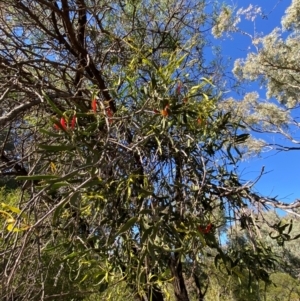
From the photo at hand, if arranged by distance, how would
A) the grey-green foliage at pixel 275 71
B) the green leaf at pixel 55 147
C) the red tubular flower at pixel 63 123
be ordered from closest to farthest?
the green leaf at pixel 55 147, the red tubular flower at pixel 63 123, the grey-green foliage at pixel 275 71

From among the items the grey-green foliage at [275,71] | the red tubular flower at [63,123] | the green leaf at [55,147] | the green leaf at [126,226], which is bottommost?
the green leaf at [126,226]

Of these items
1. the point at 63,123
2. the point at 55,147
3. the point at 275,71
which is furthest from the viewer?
the point at 275,71

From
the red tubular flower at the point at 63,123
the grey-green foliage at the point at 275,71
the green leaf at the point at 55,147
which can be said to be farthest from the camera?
the grey-green foliage at the point at 275,71

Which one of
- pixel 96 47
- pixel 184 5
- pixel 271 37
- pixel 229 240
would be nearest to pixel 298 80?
pixel 271 37

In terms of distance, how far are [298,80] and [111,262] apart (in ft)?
31.3

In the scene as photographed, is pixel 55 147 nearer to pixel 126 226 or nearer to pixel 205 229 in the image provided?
pixel 126 226

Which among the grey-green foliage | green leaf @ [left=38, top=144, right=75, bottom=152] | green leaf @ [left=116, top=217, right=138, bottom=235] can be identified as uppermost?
the grey-green foliage

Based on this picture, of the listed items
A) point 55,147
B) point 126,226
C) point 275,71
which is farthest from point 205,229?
point 275,71

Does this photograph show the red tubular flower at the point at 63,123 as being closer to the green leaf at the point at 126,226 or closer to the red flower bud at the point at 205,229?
the green leaf at the point at 126,226

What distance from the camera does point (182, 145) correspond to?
1389 millimetres

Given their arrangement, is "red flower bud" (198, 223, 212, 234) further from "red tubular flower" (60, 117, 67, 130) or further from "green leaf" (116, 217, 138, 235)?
"red tubular flower" (60, 117, 67, 130)

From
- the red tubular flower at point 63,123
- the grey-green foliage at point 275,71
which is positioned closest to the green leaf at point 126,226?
the red tubular flower at point 63,123

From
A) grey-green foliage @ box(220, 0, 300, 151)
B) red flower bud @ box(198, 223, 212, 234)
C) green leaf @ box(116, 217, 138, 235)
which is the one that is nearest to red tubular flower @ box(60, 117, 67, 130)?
green leaf @ box(116, 217, 138, 235)

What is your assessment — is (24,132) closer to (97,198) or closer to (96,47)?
(96,47)
